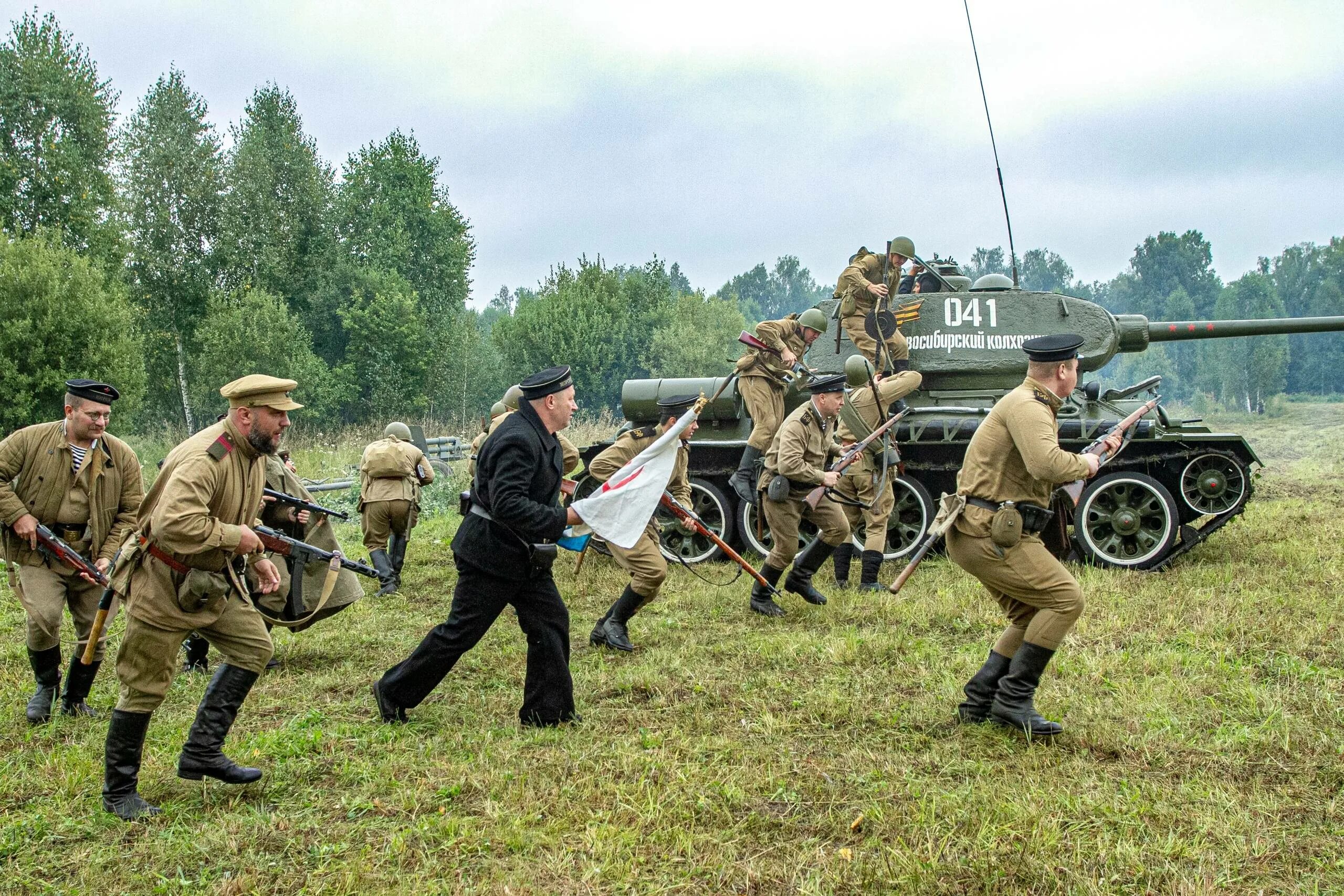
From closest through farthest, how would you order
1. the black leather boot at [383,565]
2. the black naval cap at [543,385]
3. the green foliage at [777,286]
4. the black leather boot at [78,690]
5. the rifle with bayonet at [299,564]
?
the black naval cap at [543,385]
the rifle with bayonet at [299,564]
the black leather boot at [78,690]
the black leather boot at [383,565]
the green foliage at [777,286]

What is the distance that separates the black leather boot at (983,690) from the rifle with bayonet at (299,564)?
305cm

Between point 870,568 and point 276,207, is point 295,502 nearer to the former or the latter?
point 870,568

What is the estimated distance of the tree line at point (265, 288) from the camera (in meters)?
22.1

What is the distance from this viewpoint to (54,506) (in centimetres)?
575

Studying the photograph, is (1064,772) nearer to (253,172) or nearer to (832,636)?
(832,636)

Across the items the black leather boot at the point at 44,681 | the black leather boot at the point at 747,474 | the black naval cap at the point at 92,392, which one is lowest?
the black leather boot at the point at 44,681

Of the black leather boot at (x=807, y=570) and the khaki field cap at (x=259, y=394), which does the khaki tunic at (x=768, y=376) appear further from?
the khaki field cap at (x=259, y=394)

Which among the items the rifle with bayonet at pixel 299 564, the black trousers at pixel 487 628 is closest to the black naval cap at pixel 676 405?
the black trousers at pixel 487 628

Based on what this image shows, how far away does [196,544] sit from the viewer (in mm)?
4266

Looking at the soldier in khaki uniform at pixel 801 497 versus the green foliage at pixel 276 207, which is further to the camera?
the green foliage at pixel 276 207

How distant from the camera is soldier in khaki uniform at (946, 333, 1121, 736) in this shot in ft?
16.4

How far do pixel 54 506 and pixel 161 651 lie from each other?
1877 millimetres

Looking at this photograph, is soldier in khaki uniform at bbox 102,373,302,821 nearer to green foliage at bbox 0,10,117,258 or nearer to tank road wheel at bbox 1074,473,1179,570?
tank road wheel at bbox 1074,473,1179,570

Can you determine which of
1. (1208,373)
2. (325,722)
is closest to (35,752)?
(325,722)
